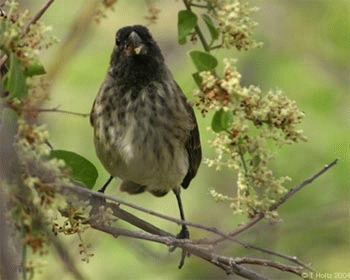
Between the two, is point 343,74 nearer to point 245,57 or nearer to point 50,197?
point 245,57

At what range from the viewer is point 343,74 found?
5309mm

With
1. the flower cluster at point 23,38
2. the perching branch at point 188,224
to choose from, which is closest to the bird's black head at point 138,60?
the perching branch at point 188,224

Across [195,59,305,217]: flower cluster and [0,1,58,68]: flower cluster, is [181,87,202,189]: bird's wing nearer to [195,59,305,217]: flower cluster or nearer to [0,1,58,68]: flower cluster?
[195,59,305,217]: flower cluster

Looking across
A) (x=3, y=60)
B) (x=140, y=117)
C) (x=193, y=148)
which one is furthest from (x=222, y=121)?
(x=193, y=148)

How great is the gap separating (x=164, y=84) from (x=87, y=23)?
1529mm

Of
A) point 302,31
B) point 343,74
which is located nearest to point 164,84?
point 343,74

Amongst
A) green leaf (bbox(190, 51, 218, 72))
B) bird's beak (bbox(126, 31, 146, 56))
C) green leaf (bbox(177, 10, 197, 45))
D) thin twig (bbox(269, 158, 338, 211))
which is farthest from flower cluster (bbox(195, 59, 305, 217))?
bird's beak (bbox(126, 31, 146, 56))

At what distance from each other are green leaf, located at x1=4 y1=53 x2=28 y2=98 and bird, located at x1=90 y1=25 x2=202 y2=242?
1678 mm

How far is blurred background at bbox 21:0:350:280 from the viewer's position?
14.5ft

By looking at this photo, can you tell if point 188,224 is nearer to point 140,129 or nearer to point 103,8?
point 103,8

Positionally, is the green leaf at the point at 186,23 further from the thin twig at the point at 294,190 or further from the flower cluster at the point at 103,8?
the thin twig at the point at 294,190

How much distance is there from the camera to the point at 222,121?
2.10m

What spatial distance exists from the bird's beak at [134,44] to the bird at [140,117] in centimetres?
16

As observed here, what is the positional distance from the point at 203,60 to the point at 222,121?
0.58 ft
